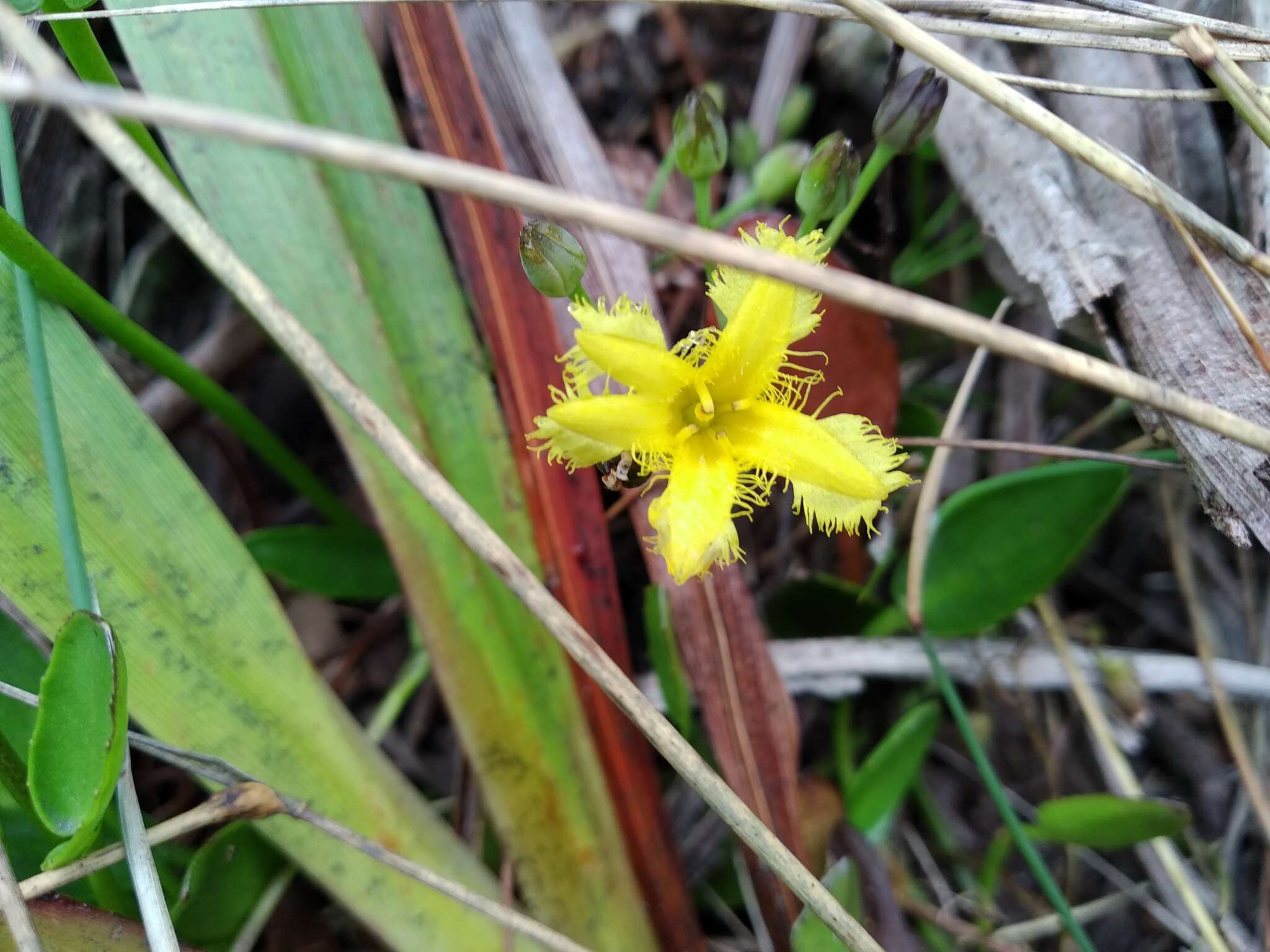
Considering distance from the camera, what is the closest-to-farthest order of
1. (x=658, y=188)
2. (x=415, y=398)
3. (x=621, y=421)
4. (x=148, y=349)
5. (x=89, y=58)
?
(x=621, y=421), (x=89, y=58), (x=148, y=349), (x=415, y=398), (x=658, y=188)

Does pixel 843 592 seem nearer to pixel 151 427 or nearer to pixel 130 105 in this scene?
pixel 151 427

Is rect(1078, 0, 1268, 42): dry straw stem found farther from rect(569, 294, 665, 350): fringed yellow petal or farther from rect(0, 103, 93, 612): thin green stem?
rect(0, 103, 93, 612): thin green stem

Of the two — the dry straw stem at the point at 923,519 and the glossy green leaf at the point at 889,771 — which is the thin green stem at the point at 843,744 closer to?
the glossy green leaf at the point at 889,771

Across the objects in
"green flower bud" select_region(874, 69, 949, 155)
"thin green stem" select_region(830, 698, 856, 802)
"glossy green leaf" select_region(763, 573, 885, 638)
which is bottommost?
"thin green stem" select_region(830, 698, 856, 802)

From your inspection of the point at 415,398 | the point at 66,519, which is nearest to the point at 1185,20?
the point at 415,398

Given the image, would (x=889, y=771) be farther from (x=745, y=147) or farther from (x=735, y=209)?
(x=745, y=147)

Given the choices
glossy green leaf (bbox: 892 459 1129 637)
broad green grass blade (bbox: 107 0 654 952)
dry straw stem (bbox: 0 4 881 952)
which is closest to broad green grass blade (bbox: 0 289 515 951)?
broad green grass blade (bbox: 107 0 654 952)

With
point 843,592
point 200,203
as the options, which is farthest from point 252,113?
point 843,592
